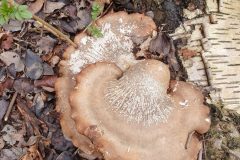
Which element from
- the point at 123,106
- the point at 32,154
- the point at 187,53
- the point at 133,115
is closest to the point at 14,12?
the point at 123,106

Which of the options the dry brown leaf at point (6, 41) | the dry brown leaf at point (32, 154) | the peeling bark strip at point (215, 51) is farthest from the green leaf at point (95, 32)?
the dry brown leaf at point (32, 154)

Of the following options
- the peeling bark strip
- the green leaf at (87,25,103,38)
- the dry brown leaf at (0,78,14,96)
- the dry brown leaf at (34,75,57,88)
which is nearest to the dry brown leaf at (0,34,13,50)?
the dry brown leaf at (0,78,14,96)

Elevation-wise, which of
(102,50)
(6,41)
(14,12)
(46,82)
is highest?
(14,12)

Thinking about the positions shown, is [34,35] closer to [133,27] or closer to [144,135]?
[133,27]

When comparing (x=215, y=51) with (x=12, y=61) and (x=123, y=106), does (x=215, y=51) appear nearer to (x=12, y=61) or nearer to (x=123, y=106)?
(x=123, y=106)

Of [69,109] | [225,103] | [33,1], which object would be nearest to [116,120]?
[69,109]
